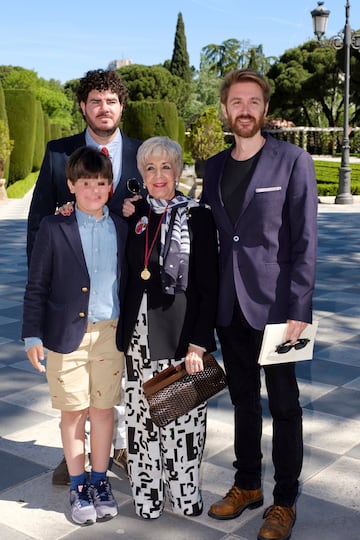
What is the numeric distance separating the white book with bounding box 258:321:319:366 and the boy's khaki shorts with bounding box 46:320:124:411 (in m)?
0.68

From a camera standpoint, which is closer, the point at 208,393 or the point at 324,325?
the point at 208,393

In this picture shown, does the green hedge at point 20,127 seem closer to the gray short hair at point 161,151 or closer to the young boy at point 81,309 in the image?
the young boy at point 81,309

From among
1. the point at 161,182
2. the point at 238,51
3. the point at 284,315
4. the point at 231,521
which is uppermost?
the point at 238,51

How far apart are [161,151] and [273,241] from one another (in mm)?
592

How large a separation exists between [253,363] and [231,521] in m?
0.70

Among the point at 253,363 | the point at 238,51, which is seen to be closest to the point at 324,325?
the point at 253,363

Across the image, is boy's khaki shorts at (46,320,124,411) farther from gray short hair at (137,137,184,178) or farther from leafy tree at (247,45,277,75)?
leafy tree at (247,45,277,75)

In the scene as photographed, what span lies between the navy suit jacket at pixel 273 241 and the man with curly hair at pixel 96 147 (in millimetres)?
693

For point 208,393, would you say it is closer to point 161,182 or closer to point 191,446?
point 191,446

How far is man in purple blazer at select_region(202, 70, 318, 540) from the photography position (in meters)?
2.82

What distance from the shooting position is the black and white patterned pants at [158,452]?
307cm

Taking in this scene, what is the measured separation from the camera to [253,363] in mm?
3037

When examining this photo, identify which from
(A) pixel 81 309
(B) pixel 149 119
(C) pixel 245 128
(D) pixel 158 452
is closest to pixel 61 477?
(D) pixel 158 452

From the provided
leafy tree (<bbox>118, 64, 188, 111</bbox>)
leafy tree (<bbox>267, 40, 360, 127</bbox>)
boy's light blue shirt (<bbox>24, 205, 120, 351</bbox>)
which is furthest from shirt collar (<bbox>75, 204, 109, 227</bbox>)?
leafy tree (<bbox>118, 64, 188, 111</bbox>)
